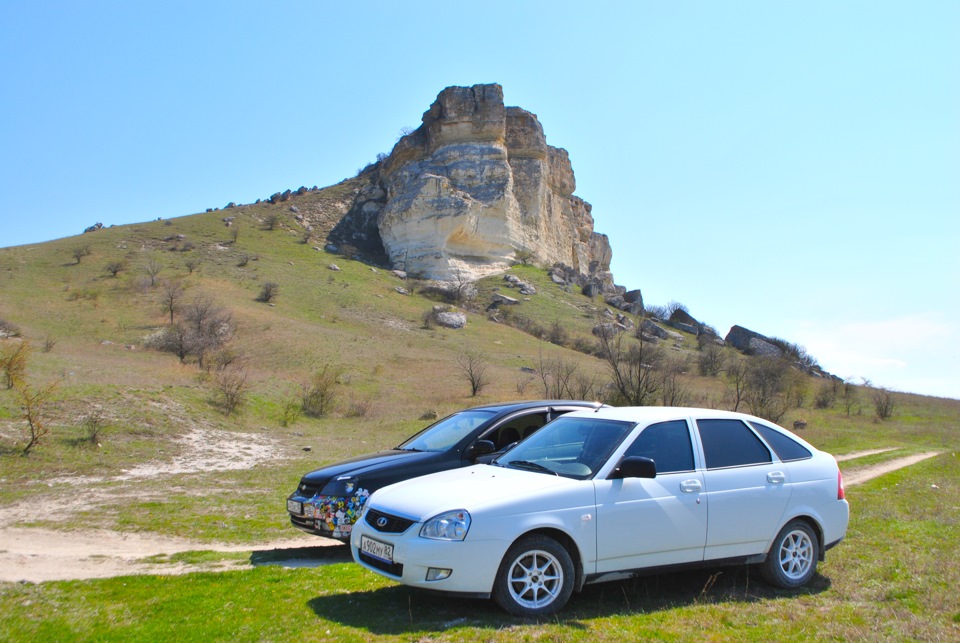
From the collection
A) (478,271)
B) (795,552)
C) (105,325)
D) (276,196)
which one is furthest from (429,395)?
(276,196)

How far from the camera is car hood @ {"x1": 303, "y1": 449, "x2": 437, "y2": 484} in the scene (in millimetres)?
7363

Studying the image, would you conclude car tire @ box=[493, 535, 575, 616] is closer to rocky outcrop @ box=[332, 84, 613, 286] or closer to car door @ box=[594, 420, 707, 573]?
car door @ box=[594, 420, 707, 573]

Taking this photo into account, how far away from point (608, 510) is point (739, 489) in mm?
1372

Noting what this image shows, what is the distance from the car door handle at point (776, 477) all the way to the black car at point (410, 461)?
7.44 ft

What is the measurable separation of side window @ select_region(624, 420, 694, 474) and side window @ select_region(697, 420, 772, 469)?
184 mm

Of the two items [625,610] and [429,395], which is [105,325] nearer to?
[429,395]

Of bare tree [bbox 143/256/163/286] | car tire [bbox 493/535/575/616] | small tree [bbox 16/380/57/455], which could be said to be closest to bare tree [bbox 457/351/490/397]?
small tree [bbox 16/380/57/455]

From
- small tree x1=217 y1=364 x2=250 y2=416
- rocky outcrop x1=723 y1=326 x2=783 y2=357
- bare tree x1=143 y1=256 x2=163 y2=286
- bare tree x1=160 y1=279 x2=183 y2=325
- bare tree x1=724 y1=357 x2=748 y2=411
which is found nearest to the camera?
small tree x1=217 y1=364 x2=250 y2=416

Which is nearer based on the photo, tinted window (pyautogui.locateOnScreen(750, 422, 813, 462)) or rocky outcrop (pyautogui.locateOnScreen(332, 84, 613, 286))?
tinted window (pyautogui.locateOnScreen(750, 422, 813, 462))

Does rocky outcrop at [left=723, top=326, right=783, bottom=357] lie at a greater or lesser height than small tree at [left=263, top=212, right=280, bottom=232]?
lesser

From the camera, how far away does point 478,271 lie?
70.9 meters

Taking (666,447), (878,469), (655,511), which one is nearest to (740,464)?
(666,447)

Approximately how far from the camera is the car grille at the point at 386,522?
4.92m

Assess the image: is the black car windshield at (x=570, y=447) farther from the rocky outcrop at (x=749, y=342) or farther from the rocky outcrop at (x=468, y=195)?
the rocky outcrop at (x=468, y=195)
